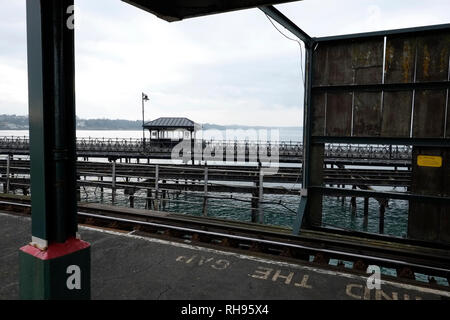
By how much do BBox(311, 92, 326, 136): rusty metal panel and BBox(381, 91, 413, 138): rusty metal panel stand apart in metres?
1.33

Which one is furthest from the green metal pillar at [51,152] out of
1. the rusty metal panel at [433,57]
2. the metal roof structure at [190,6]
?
the rusty metal panel at [433,57]

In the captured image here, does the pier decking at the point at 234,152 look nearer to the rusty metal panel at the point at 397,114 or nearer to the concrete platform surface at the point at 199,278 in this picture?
the rusty metal panel at the point at 397,114

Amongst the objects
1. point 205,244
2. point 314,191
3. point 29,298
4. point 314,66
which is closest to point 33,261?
point 29,298

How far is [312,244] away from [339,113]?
3.27 meters

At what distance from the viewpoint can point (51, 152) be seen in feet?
8.51

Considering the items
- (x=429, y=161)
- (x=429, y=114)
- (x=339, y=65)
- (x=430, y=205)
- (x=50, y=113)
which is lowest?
(x=430, y=205)

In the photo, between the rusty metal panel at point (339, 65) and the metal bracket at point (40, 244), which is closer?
the metal bracket at point (40, 244)

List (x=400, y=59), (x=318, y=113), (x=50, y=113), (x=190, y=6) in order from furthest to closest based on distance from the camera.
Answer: (x=318, y=113) < (x=400, y=59) < (x=190, y=6) < (x=50, y=113)

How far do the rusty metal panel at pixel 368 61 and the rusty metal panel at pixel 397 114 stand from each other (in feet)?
1.67

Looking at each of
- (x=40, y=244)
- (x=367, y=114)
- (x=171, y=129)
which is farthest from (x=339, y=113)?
(x=171, y=129)

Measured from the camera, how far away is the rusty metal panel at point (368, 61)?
21.3 ft

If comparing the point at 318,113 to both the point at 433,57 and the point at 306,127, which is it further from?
the point at 433,57
